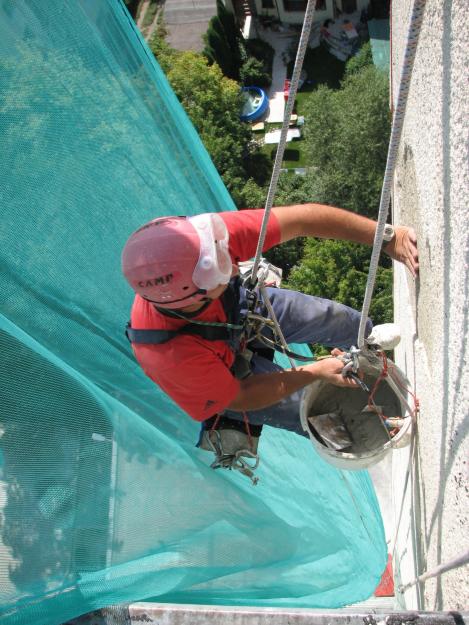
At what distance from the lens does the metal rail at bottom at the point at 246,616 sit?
4.84ft

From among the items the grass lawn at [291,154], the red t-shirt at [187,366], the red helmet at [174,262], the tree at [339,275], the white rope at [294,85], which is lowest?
the grass lawn at [291,154]

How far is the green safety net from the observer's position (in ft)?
4.98

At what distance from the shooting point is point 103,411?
5.40 feet

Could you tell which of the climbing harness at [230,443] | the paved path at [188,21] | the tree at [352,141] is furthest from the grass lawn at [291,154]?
the climbing harness at [230,443]

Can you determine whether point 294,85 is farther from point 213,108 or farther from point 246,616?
point 213,108

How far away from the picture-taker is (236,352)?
226 cm

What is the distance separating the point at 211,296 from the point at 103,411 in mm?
496

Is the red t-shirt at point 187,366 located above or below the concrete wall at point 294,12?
above

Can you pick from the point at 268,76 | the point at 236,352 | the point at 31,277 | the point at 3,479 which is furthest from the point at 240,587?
the point at 268,76

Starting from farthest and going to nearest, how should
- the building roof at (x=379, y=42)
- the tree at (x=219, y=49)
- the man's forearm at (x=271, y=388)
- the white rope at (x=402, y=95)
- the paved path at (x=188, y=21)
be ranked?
the paved path at (x=188, y=21)
the tree at (x=219, y=49)
the building roof at (x=379, y=42)
the man's forearm at (x=271, y=388)
the white rope at (x=402, y=95)

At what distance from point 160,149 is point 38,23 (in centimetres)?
70

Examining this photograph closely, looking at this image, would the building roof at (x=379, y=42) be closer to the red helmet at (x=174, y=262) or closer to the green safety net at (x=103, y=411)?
the green safety net at (x=103, y=411)

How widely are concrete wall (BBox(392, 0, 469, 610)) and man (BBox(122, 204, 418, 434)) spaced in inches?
10.7

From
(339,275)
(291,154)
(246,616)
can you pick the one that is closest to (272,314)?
(246,616)
